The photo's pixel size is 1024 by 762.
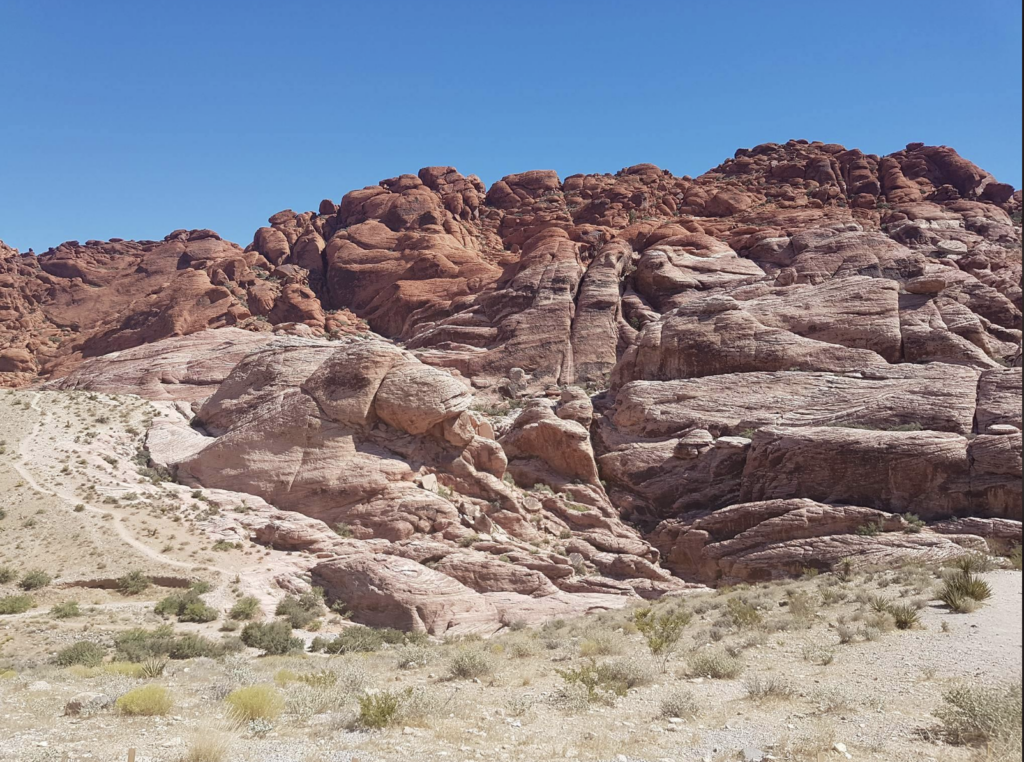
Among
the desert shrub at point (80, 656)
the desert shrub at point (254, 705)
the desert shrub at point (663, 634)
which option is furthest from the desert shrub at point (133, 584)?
the desert shrub at point (663, 634)

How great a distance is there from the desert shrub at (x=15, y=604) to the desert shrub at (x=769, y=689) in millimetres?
17913

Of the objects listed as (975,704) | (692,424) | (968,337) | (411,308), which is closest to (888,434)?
(692,424)

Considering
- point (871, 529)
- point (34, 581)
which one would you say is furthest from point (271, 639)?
point (871, 529)

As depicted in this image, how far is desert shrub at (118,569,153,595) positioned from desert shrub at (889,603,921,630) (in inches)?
749

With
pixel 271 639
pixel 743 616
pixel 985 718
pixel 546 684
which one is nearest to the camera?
pixel 985 718

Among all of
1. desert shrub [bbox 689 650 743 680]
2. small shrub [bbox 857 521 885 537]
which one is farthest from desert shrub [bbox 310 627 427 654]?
small shrub [bbox 857 521 885 537]

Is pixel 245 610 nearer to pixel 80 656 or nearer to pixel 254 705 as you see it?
pixel 80 656

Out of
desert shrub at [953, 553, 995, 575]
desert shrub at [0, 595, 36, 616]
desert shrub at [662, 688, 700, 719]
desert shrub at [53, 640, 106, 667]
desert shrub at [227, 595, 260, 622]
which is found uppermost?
desert shrub at [953, 553, 995, 575]

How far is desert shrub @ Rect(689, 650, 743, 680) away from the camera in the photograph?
9117mm

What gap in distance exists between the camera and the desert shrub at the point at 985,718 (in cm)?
541

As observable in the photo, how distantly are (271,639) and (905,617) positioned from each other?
13738 mm

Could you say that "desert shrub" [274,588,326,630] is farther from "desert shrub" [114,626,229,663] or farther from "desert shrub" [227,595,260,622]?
"desert shrub" [114,626,229,663]

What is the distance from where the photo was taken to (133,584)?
17.8 metres

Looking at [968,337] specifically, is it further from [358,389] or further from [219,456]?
[219,456]
